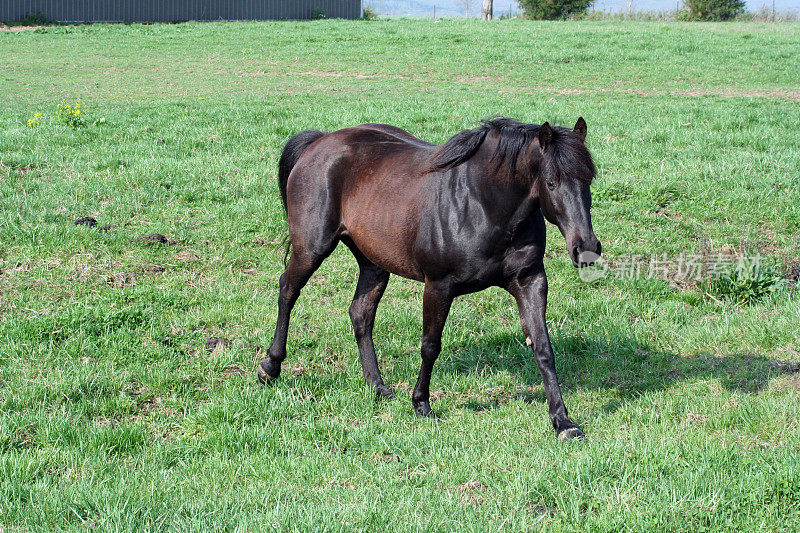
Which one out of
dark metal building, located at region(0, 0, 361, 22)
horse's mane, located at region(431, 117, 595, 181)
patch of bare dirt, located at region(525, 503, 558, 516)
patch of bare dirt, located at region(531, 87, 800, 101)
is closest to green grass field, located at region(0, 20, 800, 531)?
patch of bare dirt, located at region(525, 503, 558, 516)

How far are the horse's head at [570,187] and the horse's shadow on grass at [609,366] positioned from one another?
142cm

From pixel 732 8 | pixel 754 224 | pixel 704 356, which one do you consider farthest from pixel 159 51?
pixel 732 8

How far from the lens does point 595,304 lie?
6.79m

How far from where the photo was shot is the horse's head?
3.98m

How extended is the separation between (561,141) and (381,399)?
7.16ft

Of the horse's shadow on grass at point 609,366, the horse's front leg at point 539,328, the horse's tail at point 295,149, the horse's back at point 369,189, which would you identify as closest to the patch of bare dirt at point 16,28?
the horse's tail at point 295,149

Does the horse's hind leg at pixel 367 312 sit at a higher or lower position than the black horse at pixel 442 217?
lower

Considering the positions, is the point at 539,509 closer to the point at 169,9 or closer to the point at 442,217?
the point at 442,217

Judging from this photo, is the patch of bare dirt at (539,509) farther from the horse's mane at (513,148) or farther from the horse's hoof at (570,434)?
the horse's mane at (513,148)

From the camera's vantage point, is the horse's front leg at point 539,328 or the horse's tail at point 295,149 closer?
the horse's front leg at point 539,328

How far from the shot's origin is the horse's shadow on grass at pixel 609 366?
514 centimetres

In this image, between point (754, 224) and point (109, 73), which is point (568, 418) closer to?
point (754, 224)

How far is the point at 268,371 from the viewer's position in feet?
17.8

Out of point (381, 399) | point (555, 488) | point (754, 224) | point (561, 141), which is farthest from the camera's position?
point (754, 224)
